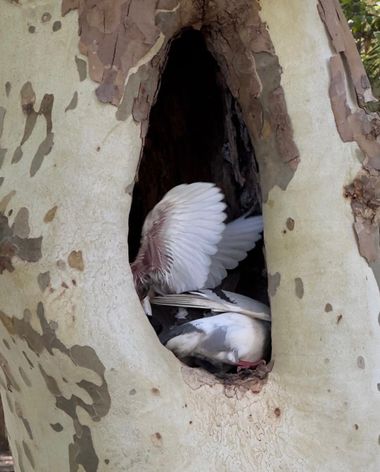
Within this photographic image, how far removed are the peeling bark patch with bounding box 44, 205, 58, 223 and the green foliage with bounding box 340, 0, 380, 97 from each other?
143 centimetres

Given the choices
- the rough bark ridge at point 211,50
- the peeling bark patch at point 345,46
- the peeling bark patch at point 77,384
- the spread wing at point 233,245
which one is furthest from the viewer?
the spread wing at point 233,245

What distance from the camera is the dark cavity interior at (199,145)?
4.42 ft

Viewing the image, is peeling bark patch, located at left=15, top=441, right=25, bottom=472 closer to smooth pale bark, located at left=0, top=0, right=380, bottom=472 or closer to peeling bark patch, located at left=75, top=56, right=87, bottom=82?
smooth pale bark, located at left=0, top=0, right=380, bottom=472

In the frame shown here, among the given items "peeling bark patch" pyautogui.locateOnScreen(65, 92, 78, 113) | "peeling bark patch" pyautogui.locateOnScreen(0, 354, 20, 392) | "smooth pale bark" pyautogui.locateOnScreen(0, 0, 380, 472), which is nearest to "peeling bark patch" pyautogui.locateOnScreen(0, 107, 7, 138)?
"smooth pale bark" pyautogui.locateOnScreen(0, 0, 380, 472)

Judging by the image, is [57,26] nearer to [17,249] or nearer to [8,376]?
[17,249]

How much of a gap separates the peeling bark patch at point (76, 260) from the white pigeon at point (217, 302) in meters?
0.25

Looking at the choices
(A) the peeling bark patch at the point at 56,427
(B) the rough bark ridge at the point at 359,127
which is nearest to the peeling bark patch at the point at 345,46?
(B) the rough bark ridge at the point at 359,127

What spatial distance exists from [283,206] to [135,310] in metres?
0.30

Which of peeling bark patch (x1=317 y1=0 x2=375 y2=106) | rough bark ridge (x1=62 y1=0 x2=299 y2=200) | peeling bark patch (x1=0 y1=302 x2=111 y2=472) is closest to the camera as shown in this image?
peeling bark patch (x1=0 y1=302 x2=111 y2=472)

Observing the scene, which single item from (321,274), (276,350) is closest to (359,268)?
(321,274)

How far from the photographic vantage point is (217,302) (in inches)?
44.3

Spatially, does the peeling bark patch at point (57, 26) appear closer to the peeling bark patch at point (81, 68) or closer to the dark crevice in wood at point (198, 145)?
the peeling bark patch at point (81, 68)

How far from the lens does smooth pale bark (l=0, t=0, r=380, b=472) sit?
3.15 ft

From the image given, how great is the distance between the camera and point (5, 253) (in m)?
0.95
